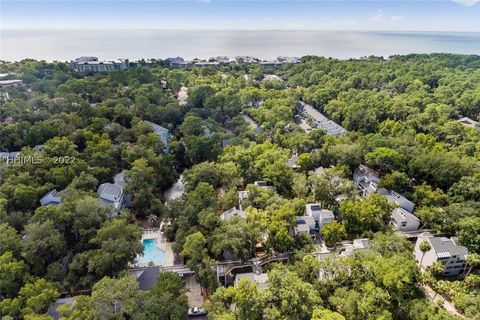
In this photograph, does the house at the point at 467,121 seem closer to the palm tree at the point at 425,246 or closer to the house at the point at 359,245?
the palm tree at the point at 425,246

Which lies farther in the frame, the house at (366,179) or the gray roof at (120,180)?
the house at (366,179)

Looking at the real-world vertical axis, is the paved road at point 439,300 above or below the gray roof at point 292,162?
below

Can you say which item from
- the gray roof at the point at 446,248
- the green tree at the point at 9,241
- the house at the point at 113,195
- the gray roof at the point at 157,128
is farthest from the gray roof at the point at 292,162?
the green tree at the point at 9,241

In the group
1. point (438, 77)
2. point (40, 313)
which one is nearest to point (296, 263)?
point (40, 313)

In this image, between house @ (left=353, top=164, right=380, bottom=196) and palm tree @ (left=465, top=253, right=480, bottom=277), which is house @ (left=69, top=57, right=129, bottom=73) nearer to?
house @ (left=353, top=164, right=380, bottom=196)

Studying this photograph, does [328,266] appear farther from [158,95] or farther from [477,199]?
[158,95]

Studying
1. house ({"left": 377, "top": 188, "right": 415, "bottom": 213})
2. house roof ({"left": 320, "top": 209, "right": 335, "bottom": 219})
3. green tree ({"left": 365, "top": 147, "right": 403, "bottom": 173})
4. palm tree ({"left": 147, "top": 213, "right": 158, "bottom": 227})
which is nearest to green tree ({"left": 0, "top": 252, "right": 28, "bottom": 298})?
palm tree ({"left": 147, "top": 213, "right": 158, "bottom": 227})
